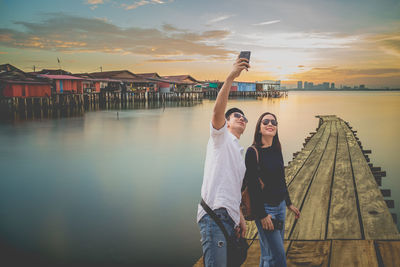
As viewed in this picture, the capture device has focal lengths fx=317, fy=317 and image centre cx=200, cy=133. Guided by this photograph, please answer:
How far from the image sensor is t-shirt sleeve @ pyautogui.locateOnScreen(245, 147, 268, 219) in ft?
8.86

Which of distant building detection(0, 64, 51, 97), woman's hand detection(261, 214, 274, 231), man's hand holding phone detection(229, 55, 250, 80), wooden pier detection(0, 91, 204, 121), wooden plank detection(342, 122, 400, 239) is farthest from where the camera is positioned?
distant building detection(0, 64, 51, 97)

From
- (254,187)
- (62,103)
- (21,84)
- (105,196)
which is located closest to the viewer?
(254,187)

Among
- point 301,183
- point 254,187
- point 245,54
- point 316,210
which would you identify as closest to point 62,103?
point 301,183

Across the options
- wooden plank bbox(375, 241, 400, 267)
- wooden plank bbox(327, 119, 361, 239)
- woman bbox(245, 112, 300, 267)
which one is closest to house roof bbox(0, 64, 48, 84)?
wooden plank bbox(327, 119, 361, 239)

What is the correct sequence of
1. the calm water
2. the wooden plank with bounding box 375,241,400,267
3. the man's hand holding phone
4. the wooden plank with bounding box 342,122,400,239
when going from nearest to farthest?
the man's hand holding phone < the wooden plank with bounding box 375,241,400,267 < the wooden plank with bounding box 342,122,400,239 < the calm water

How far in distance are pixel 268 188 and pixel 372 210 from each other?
284cm

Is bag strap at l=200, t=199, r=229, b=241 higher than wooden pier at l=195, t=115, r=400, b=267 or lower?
higher

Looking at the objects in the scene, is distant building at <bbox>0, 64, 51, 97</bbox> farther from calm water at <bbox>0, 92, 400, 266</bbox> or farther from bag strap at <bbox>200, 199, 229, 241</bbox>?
bag strap at <bbox>200, 199, 229, 241</bbox>

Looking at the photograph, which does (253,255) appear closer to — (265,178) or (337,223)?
(265,178)

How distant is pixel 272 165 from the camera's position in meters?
2.85

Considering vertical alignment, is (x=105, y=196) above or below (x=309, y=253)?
below

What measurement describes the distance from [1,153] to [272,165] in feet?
54.8

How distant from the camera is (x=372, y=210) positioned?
477 cm

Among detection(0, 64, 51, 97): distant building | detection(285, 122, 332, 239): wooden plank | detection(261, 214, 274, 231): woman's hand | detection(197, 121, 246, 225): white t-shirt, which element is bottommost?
detection(285, 122, 332, 239): wooden plank
